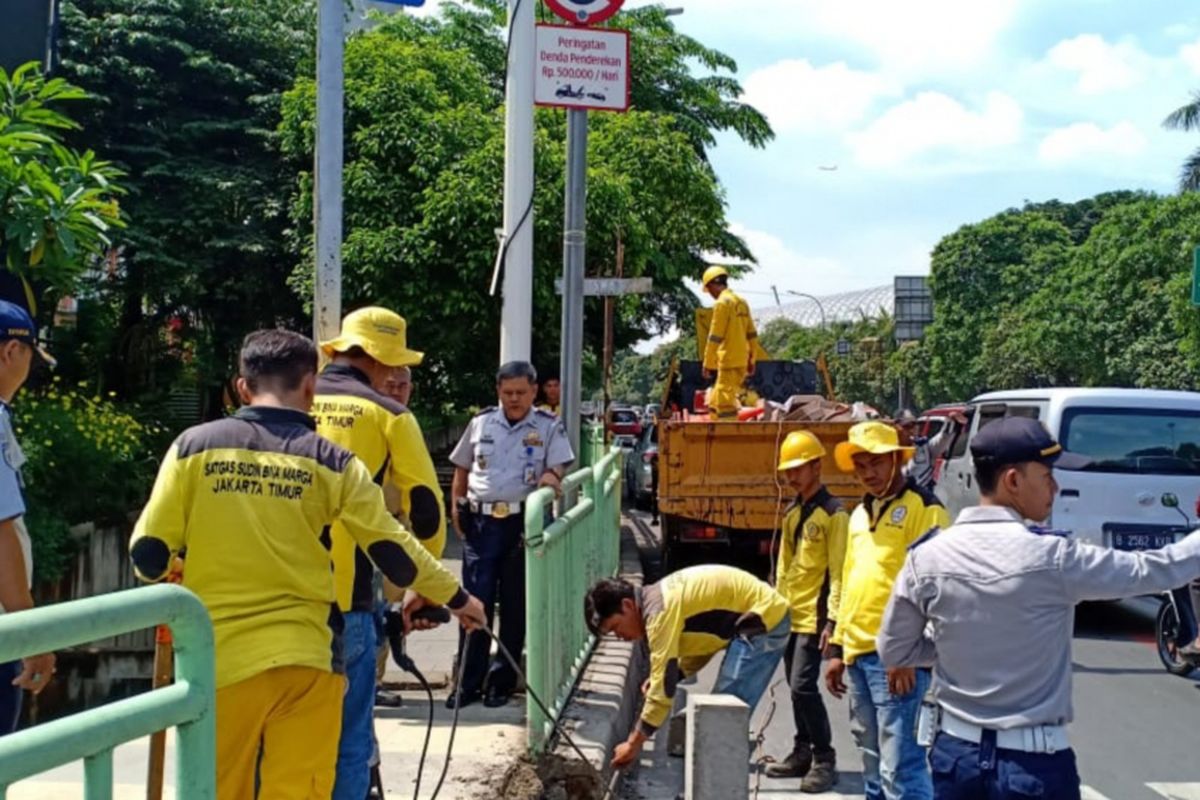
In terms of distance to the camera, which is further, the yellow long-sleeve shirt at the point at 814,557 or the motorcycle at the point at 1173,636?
the motorcycle at the point at 1173,636

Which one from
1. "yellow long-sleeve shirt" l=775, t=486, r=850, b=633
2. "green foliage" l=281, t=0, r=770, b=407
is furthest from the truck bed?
"yellow long-sleeve shirt" l=775, t=486, r=850, b=633

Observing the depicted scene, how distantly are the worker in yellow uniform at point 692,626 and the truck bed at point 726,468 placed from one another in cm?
502

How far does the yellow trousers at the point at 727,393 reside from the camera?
10969 millimetres

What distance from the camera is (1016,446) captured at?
109 inches

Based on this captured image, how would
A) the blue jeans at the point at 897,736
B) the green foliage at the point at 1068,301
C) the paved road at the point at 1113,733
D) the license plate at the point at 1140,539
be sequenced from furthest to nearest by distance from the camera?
the green foliage at the point at 1068,301
the license plate at the point at 1140,539
the paved road at the point at 1113,733
the blue jeans at the point at 897,736

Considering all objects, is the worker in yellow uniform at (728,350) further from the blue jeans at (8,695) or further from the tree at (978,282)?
the tree at (978,282)

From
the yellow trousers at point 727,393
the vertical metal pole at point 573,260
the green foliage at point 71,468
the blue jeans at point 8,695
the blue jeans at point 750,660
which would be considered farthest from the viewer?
the yellow trousers at point 727,393

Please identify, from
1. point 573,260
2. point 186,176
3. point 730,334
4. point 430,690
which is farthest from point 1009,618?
point 186,176

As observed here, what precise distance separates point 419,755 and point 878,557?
2.11m

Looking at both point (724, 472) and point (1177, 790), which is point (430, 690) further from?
point (724, 472)

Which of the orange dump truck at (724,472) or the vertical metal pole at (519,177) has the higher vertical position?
the vertical metal pole at (519,177)

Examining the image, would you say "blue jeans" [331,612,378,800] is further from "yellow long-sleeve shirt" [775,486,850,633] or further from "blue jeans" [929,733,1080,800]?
"yellow long-sleeve shirt" [775,486,850,633]

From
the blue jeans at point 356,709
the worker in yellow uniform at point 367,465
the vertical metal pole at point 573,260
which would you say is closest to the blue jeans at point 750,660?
the worker in yellow uniform at point 367,465

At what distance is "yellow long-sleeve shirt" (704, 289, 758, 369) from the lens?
1055cm
